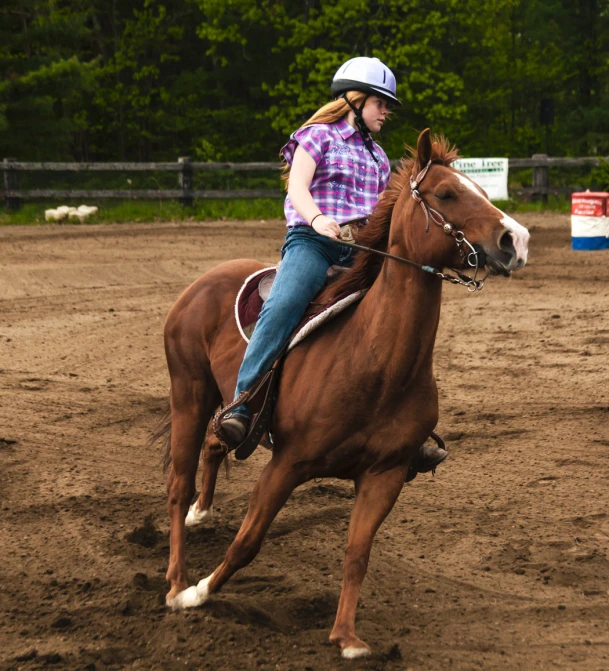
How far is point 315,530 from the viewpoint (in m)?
5.54

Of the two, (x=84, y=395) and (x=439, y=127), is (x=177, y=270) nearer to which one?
(x=84, y=395)

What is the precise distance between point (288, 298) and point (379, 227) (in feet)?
1.86

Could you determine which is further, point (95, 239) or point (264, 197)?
point (264, 197)

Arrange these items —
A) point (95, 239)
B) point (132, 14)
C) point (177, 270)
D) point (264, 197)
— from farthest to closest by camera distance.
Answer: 1. point (132, 14)
2. point (264, 197)
3. point (95, 239)
4. point (177, 270)

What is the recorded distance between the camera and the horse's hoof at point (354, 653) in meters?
3.96

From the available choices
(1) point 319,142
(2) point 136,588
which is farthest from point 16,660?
(1) point 319,142

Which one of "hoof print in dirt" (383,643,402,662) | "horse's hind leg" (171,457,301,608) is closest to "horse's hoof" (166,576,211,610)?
"horse's hind leg" (171,457,301,608)

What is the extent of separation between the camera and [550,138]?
36.0 metres

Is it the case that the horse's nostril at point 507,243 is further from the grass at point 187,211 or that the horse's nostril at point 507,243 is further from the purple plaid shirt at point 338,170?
the grass at point 187,211

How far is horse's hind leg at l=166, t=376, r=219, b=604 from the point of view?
5035mm

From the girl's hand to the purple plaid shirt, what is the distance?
0.33 metres

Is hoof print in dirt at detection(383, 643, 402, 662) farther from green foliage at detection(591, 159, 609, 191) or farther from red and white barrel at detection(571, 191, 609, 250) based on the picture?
green foliage at detection(591, 159, 609, 191)

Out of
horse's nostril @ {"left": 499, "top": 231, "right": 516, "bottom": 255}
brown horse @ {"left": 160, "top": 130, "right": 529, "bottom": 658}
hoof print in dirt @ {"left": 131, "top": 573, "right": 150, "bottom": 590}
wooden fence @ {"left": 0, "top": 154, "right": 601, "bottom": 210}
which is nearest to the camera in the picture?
horse's nostril @ {"left": 499, "top": 231, "right": 516, "bottom": 255}

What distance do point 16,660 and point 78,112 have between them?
106ft
